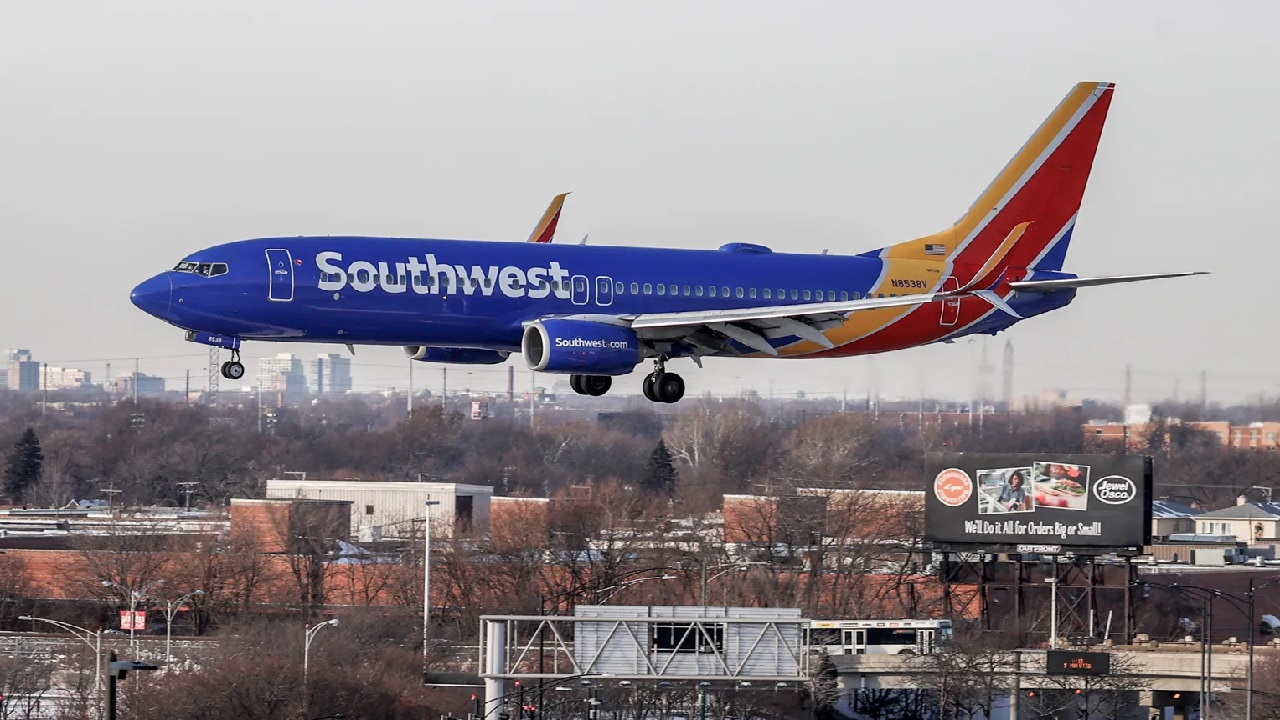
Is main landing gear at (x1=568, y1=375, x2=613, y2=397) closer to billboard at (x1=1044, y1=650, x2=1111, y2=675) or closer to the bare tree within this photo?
the bare tree

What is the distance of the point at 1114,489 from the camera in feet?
318

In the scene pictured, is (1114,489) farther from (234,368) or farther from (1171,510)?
(234,368)

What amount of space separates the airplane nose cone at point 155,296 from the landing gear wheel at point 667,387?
16.0m

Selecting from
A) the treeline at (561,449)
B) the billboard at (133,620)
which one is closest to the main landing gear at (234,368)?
the billboard at (133,620)

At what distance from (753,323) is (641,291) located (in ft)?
11.7

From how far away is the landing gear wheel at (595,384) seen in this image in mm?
64444

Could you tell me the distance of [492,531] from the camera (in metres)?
116

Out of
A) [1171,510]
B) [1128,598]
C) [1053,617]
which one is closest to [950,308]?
[1053,617]

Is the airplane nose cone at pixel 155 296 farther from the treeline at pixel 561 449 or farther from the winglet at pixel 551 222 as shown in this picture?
the treeline at pixel 561 449

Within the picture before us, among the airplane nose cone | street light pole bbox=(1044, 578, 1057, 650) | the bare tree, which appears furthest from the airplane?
street light pole bbox=(1044, 578, 1057, 650)

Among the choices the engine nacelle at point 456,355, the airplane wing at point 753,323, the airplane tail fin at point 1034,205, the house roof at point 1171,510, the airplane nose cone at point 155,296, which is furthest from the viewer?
the house roof at point 1171,510

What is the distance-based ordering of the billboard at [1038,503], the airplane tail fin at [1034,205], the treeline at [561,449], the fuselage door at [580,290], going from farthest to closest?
the treeline at [561,449] < the billboard at [1038,503] < the airplane tail fin at [1034,205] < the fuselage door at [580,290]

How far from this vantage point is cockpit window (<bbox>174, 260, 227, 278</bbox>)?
184ft

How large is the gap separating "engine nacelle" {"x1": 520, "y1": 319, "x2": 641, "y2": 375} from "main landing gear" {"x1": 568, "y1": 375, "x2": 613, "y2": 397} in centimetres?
454
